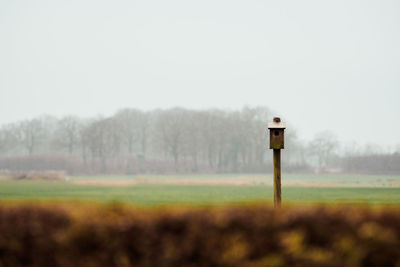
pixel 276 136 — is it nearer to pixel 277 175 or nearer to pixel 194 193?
pixel 277 175

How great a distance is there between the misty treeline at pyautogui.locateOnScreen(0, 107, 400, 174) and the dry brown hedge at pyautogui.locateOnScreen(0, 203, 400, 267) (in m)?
51.2

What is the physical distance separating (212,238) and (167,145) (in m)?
60.2

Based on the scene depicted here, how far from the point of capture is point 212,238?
14.1 feet

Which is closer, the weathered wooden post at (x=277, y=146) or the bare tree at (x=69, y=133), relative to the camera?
the weathered wooden post at (x=277, y=146)

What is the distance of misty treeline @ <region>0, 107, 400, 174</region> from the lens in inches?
2239

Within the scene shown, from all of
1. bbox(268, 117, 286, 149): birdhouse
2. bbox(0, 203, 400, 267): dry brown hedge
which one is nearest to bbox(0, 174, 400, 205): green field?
bbox(268, 117, 286, 149): birdhouse

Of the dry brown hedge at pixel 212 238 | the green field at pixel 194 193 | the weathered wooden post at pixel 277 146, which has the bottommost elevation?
the green field at pixel 194 193

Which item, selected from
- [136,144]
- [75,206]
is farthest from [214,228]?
[136,144]

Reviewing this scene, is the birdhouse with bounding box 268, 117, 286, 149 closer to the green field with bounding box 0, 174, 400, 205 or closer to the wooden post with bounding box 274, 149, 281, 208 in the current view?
the wooden post with bounding box 274, 149, 281, 208

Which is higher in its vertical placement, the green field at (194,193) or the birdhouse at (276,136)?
the birdhouse at (276,136)

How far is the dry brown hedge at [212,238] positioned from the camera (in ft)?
14.0

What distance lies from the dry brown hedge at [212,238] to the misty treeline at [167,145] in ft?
168

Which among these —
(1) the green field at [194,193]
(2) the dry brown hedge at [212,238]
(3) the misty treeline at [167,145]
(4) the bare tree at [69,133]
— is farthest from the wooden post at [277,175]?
(4) the bare tree at [69,133]

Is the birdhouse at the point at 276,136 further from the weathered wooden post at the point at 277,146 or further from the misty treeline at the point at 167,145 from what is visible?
the misty treeline at the point at 167,145
